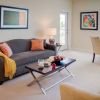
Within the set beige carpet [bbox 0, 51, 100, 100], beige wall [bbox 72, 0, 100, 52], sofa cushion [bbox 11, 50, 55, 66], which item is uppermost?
beige wall [bbox 72, 0, 100, 52]

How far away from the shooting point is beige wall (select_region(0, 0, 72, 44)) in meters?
5.23

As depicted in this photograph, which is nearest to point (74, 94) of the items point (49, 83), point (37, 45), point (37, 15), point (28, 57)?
point (49, 83)

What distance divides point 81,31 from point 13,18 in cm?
364

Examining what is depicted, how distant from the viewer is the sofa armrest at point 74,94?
1300 millimetres

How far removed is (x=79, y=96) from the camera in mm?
1365

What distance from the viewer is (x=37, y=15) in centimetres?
614

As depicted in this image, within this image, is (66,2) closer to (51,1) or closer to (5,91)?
(51,1)

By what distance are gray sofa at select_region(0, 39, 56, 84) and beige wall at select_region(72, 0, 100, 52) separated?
261 cm

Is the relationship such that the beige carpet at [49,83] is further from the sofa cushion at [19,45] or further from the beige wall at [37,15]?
the beige wall at [37,15]

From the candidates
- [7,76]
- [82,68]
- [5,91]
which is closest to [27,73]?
[7,76]

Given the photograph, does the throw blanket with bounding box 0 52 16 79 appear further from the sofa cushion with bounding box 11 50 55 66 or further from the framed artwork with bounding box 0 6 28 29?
the framed artwork with bounding box 0 6 28 29

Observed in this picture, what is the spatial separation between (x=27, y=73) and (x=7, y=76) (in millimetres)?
868

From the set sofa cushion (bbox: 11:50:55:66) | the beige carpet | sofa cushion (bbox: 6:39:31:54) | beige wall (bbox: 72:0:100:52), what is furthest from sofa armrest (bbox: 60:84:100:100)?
beige wall (bbox: 72:0:100:52)

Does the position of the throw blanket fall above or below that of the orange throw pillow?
below
